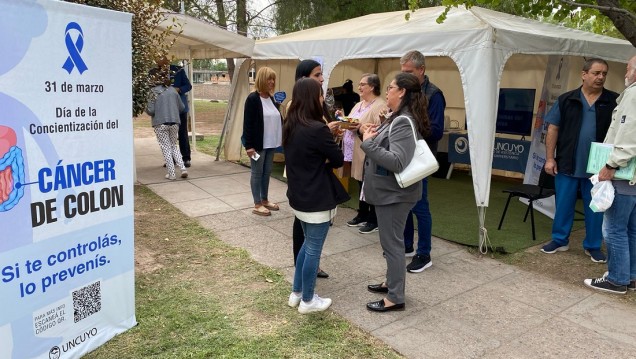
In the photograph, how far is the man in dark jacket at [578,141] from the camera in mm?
4301

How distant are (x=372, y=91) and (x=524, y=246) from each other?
2.34m

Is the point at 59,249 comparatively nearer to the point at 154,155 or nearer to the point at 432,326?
the point at 432,326

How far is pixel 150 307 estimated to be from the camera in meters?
3.29

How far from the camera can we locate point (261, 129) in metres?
5.30

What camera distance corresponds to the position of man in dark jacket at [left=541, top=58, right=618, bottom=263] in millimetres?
4301

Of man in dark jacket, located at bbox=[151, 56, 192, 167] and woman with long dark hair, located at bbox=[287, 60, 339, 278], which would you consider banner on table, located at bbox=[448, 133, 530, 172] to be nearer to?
man in dark jacket, located at bbox=[151, 56, 192, 167]

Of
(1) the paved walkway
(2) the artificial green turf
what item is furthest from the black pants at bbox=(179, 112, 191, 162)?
(1) the paved walkway

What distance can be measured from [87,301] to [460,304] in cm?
260

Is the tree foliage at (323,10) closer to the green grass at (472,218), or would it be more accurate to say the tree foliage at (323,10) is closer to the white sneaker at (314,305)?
the green grass at (472,218)

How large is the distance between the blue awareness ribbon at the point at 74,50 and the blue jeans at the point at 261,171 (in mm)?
3217

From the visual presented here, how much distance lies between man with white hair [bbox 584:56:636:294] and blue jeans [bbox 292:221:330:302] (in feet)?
7.68

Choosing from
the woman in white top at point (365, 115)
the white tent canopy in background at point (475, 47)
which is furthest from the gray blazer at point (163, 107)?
the woman in white top at point (365, 115)

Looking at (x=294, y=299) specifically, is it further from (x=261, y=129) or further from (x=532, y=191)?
(x=532, y=191)

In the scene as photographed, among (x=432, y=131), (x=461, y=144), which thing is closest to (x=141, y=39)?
(x=432, y=131)
